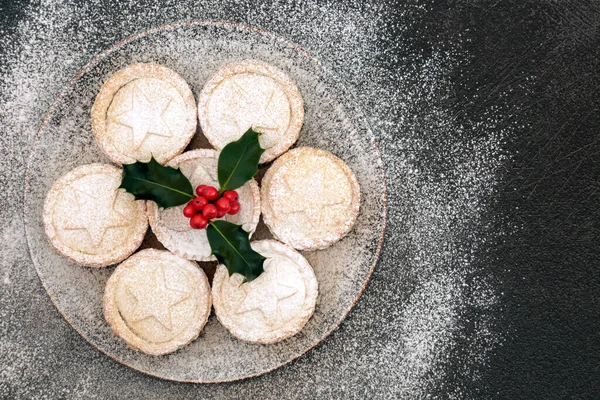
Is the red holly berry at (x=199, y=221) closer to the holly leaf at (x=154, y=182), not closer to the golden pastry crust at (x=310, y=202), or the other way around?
the holly leaf at (x=154, y=182)

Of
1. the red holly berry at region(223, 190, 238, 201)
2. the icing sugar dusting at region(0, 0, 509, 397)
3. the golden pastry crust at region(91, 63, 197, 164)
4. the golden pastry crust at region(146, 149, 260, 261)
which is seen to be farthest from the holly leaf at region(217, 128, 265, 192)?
the icing sugar dusting at region(0, 0, 509, 397)

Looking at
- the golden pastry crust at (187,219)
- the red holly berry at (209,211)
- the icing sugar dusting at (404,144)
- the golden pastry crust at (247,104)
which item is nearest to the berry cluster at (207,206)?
the red holly berry at (209,211)

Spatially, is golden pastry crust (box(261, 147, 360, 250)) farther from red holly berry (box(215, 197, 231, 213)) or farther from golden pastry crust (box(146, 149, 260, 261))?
red holly berry (box(215, 197, 231, 213))

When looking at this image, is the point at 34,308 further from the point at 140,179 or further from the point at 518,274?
the point at 518,274

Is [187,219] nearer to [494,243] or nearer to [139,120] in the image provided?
[139,120]

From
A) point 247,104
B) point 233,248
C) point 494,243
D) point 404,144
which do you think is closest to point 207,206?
point 233,248
